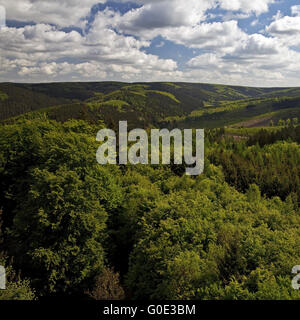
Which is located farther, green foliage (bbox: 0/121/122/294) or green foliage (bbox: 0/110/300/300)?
green foliage (bbox: 0/121/122/294)

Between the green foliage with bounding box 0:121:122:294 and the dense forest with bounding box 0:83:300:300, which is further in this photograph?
the green foliage with bounding box 0:121:122:294

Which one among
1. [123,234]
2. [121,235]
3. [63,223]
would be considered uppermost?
[63,223]

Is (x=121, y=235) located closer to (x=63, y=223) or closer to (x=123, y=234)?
(x=123, y=234)

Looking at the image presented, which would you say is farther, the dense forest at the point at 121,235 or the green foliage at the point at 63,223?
the green foliage at the point at 63,223

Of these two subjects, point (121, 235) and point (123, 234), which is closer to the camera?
point (123, 234)

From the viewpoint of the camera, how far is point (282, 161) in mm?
81375

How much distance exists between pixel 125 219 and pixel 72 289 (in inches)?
438

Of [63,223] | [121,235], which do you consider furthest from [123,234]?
[63,223]

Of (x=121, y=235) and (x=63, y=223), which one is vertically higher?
(x=63, y=223)

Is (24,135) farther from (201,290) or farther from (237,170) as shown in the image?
(237,170)

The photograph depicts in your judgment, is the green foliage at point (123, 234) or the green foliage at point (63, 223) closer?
the green foliage at point (123, 234)

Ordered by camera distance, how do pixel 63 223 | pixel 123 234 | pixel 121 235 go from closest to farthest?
pixel 63 223, pixel 123 234, pixel 121 235

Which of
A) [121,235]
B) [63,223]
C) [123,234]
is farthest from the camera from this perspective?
[121,235]

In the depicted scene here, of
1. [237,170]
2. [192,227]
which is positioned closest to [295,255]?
[192,227]
